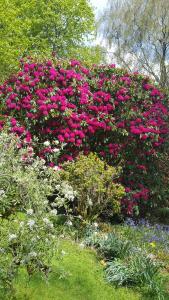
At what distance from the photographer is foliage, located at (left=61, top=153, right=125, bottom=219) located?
1052 centimetres

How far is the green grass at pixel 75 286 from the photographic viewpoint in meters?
6.32

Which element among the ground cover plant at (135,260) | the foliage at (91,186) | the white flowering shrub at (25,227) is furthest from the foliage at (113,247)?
the white flowering shrub at (25,227)

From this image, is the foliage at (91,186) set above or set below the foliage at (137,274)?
above

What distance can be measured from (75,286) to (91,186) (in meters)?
3.82

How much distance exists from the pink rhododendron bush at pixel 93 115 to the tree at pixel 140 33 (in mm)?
15775

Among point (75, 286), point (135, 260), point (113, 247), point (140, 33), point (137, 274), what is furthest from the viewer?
point (140, 33)

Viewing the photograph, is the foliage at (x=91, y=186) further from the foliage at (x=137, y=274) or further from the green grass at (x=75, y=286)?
the foliage at (x=137, y=274)

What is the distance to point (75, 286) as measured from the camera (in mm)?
6898

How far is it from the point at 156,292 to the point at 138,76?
7.83 m

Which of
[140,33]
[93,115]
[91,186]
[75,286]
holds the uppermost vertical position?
[140,33]

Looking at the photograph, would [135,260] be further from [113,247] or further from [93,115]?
[93,115]

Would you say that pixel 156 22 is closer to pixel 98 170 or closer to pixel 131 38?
pixel 131 38

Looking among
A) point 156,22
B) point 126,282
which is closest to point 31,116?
point 126,282

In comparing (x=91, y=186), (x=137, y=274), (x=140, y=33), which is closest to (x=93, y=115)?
(x=91, y=186)
